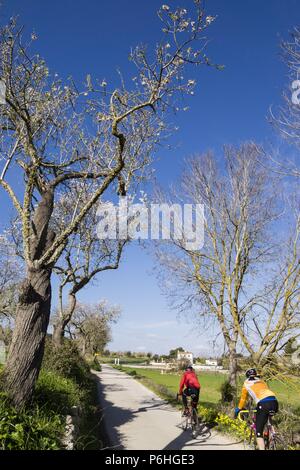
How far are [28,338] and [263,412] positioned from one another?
16.5 feet

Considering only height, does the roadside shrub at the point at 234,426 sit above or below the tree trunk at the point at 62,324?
below

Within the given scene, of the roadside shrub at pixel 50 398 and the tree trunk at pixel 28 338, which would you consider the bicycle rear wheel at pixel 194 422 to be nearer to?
the roadside shrub at pixel 50 398

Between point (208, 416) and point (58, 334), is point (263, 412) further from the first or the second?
point (58, 334)

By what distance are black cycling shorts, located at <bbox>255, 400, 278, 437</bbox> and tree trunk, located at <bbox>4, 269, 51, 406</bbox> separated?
15.2 feet

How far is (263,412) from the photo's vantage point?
27.8ft

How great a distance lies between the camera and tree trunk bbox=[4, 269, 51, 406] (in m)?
7.42

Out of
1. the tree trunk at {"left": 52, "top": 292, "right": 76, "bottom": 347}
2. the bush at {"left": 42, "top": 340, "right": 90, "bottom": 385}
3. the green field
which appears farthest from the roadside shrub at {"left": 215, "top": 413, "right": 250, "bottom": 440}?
the tree trunk at {"left": 52, "top": 292, "right": 76, "bottom": 347}

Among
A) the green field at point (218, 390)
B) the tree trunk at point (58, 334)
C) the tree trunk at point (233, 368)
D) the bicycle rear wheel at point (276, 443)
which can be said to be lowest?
the green field at point (218, 390)

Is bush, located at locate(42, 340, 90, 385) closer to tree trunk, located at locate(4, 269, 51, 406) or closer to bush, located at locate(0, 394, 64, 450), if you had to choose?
tree trunk, located at locate(4, 269, 51, 406)

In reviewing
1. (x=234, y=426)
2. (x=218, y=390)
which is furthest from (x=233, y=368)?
(x=234, y=426)

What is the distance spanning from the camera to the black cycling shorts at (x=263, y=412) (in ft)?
27.8

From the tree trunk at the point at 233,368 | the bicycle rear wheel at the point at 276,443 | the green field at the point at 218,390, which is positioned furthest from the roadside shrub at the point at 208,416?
the bicycle rear wheel at the point at 276,443

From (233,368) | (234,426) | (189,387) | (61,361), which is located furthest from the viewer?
(233,368)

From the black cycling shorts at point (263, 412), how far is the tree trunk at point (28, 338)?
4.63 meters
